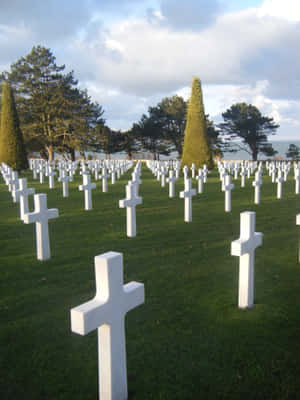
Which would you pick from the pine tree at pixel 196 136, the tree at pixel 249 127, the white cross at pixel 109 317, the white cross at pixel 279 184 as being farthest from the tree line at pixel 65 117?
the white cross at pixel 109 317

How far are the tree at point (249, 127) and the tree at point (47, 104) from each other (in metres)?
19.5

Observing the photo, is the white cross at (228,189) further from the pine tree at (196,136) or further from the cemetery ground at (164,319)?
the pine tree at (196,136)

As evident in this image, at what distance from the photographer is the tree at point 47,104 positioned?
37906mm

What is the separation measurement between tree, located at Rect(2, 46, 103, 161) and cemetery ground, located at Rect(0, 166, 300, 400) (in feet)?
110

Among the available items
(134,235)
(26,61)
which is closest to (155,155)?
(26,61)

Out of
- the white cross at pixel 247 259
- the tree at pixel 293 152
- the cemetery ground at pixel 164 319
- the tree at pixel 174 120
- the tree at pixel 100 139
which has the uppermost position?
the tree at pixel 174 120

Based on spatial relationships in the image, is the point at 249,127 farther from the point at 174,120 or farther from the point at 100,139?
the point at 100,139

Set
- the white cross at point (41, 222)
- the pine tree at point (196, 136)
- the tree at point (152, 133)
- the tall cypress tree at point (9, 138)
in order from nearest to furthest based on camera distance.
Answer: the white cross at point (41, 222), the pine tree at point (196, 136), the tall cypress tree at point (9, 138), the tree at point (152, 133)

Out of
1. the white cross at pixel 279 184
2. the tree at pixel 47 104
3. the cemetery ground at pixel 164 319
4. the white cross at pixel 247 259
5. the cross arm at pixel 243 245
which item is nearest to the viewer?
the cemetery ground at pixel 164 319

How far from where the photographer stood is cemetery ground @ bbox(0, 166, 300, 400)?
240 cm

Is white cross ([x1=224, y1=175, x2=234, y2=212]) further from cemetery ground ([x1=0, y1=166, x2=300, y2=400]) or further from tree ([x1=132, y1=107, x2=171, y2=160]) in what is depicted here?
tree ([x1=132, y1=107, x2=171, y2=160])

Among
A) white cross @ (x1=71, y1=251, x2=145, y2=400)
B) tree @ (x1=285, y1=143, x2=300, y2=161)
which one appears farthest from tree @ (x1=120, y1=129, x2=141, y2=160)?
white cross @ (x1=71, y1=251, x2=145, y2=400)

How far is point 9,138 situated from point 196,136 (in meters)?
12.7

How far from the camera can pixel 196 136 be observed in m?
22.5
